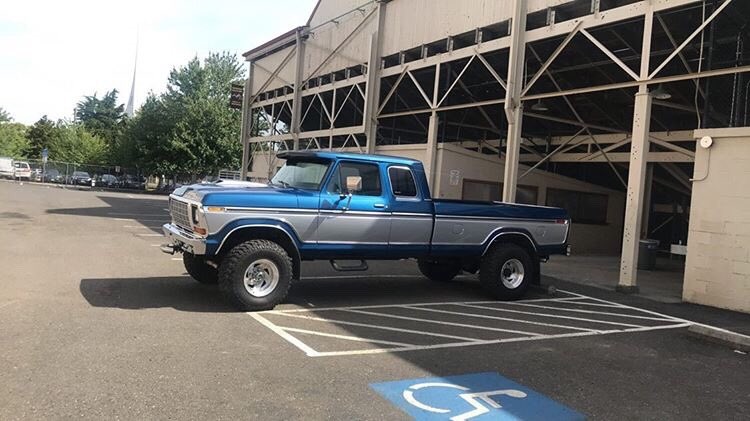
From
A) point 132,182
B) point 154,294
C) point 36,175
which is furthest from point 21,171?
point 154,294

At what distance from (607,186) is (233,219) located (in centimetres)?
1756

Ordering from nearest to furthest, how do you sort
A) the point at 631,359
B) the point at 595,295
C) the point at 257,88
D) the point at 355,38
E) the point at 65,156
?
the point at 631,359 < the point at 595,295 < the point at 355,38 < the point at 257,88 < the point at 65,156

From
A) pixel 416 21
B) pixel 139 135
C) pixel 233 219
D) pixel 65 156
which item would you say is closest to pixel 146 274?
pixel 233 219

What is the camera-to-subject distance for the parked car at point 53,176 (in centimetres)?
5347

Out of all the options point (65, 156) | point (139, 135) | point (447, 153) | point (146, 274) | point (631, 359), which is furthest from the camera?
point (65, 156)

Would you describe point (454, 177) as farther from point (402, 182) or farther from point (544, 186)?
point (402, 182)

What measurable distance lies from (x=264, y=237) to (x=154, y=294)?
1893mm

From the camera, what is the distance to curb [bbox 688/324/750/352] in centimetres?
711

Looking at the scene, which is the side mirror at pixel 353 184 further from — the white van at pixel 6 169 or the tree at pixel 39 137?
the tree at pixel 39 137

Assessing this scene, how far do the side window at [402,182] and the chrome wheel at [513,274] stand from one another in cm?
213

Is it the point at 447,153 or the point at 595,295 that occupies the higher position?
the point at 447,153

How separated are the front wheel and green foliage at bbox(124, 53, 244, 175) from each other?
39.7 meters

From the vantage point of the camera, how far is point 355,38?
68.1 feet

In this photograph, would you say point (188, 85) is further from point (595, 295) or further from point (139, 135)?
point (595, 295)
